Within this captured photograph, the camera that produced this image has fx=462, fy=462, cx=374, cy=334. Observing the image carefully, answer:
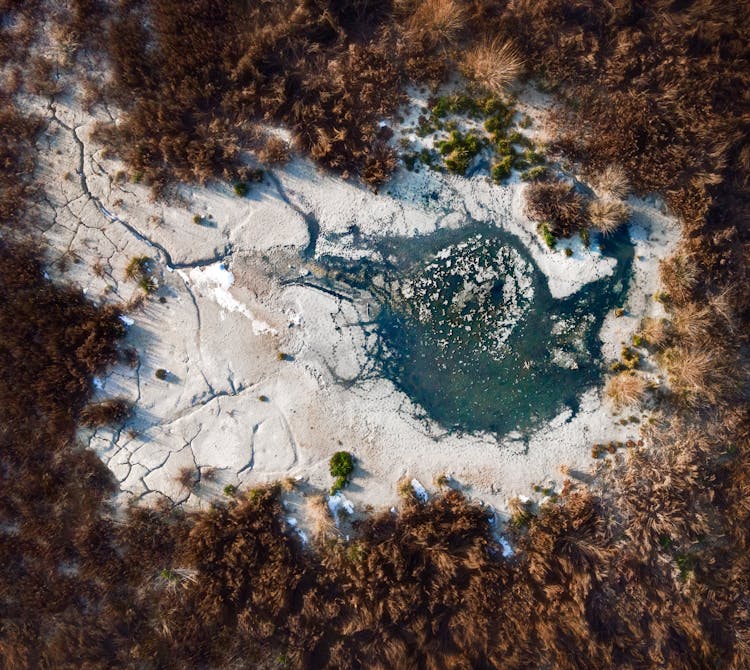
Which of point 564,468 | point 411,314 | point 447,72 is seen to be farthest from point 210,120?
point 564,468

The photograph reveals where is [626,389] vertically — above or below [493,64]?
below

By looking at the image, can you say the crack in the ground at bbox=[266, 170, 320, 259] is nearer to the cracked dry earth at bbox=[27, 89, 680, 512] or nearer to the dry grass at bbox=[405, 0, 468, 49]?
the cracked dry earth at bbox=[27, 89, 680, 512]

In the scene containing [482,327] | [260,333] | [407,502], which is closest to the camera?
[407,502]

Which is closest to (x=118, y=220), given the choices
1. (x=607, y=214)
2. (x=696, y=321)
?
(x=607, y=214)

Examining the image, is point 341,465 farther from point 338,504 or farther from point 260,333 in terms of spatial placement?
point 260,333

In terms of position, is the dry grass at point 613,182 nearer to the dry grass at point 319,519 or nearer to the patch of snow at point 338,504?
the patch of snow at point 338,504

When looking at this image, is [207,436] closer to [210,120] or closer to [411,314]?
[411,314]

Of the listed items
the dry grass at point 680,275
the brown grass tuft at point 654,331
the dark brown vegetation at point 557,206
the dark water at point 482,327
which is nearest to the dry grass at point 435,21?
the dark brown vegetation at point 557,206
